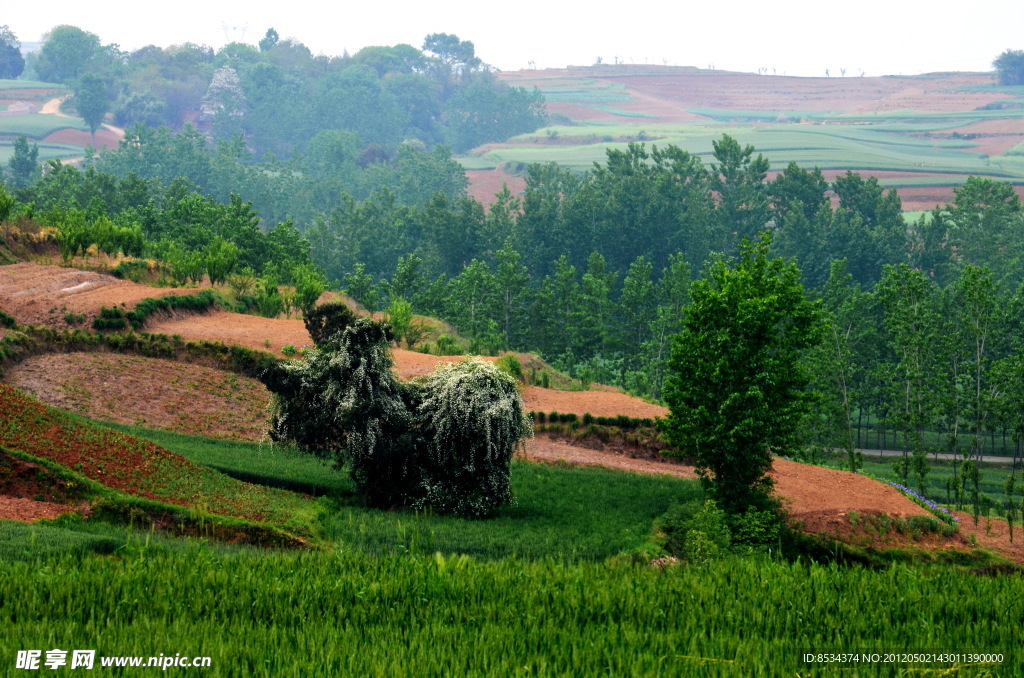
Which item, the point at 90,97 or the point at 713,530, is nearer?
the point at 713,530

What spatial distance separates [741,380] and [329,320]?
42.1ft

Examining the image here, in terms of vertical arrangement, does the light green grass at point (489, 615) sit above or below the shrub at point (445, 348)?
above

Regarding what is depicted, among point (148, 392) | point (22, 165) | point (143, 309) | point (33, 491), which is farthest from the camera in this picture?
point (22, 165)

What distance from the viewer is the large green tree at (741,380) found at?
98.3 ft

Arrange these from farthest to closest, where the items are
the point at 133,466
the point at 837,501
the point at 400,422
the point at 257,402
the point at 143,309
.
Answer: the point at 143,309 < the point at 257,402 < the point at 837,501 < the point at 400,422 < the point at 133,466

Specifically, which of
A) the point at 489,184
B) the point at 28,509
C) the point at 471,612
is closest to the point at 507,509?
the point at 28,509

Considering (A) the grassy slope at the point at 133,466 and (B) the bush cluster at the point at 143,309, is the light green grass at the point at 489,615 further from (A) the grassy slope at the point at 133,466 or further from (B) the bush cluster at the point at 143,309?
(B) the bush cluster at the point at 143,309

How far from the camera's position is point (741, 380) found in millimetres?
30516

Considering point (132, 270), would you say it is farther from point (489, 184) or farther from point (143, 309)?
point (489, 184)

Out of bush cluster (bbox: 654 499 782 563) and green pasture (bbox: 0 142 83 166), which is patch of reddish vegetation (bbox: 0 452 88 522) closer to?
bush cluster (bbox: 654 499 782 563)

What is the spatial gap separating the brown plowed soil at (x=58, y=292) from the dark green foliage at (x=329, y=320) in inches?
663

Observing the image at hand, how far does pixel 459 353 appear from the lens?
5538cm

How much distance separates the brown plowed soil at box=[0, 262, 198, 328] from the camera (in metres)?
43.2

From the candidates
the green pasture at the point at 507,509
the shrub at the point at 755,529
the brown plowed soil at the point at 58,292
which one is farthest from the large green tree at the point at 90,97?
the shrub at the point at 755,529
